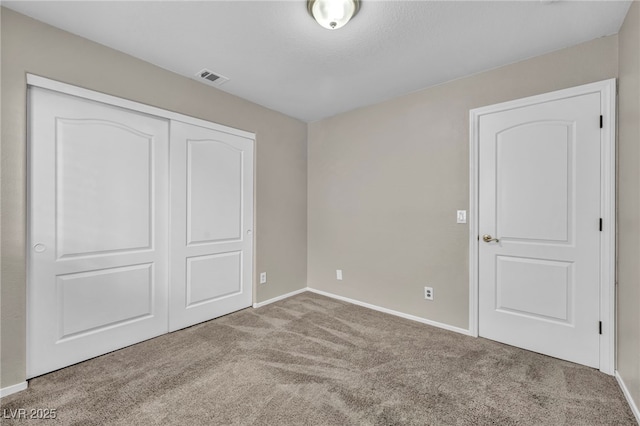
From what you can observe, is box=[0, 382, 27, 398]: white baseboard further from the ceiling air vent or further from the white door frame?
the white door frame

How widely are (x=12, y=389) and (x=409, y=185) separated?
3.46 metres

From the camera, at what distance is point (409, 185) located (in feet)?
9.96

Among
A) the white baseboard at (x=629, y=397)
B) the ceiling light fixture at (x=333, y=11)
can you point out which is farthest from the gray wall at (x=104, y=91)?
the white baseboard at (x=629, y=397)

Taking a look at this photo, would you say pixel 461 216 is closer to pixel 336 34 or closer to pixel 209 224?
pixel 336 34

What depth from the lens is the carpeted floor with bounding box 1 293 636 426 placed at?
63.4 inches

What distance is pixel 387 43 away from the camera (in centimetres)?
212

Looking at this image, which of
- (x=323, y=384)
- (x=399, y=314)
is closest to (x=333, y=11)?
(x=323, y=384)

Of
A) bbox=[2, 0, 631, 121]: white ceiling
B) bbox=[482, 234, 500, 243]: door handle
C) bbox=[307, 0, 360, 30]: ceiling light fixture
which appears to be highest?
bbox=[2, 0, 631, 121]: white ceiling

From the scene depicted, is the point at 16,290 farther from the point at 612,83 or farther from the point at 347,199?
the point at 612,83

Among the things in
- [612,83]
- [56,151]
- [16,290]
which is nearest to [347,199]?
[612,83]

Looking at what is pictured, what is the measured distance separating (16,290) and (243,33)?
2.28 meters

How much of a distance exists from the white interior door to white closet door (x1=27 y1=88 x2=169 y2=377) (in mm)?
2974

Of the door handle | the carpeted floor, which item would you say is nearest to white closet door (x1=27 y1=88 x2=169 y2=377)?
the carpeted floor

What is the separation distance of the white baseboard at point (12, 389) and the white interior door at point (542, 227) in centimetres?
347
